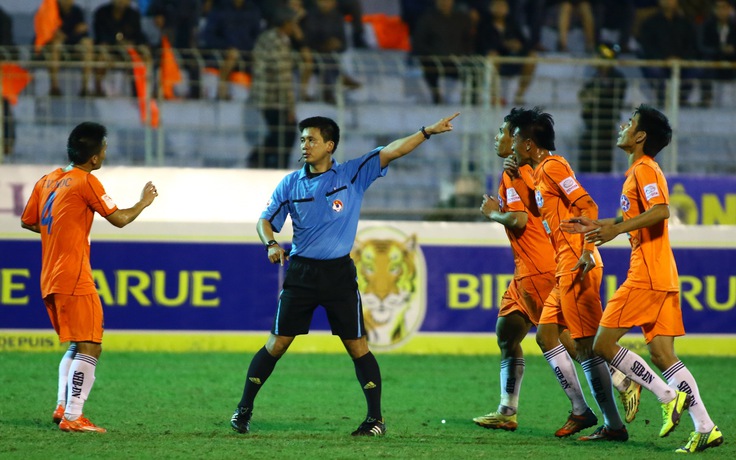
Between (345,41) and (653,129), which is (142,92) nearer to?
(345,41)

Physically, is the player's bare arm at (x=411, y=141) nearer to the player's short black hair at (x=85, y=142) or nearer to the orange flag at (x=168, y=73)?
the player's short black hair at (x=85, y=142)

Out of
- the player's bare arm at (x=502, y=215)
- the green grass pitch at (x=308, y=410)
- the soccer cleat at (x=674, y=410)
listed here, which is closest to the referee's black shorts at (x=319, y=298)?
the green grass pitch at (x=308, y=410)

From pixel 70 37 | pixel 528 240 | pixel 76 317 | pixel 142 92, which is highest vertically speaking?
pixel 70 37

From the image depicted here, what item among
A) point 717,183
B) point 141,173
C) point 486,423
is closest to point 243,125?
point 141,173

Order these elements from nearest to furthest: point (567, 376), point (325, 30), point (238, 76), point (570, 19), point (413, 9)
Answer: point (567, 376) < point (238, 76) < point (325, 30) < point (413, 9) < point (570, 19)

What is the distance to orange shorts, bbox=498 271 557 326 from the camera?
Result: 7688mm

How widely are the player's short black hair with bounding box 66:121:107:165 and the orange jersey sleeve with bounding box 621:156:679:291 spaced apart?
346 centimetres

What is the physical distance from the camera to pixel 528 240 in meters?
7.73

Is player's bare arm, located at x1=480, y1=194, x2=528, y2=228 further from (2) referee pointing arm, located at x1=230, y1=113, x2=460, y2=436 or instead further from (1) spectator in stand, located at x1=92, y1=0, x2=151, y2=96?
(1) spectator in stand, located at x1=92, y1=0, x2=151, y2=96

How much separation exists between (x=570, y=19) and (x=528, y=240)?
969cm

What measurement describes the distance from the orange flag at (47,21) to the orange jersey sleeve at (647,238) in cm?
975

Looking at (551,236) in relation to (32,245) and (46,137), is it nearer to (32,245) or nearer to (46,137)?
(32,245)

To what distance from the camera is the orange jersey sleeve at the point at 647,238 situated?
21.9 ft

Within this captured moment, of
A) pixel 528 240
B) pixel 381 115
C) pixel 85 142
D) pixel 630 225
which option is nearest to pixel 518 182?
pixel 528 240
